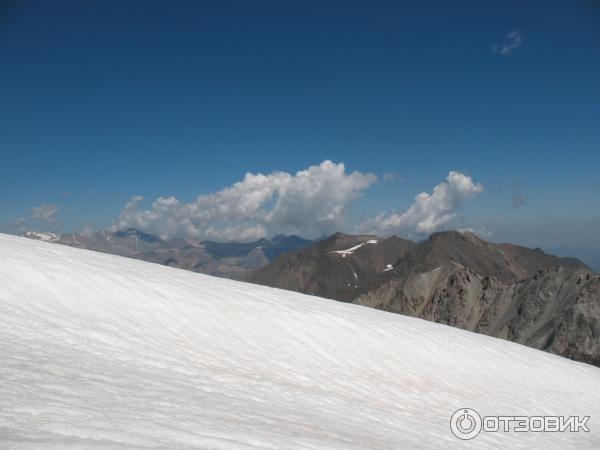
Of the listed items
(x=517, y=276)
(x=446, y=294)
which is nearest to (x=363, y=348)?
(x=446, y=294)

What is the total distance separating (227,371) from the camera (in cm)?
862

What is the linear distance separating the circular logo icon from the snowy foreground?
171 millimetres

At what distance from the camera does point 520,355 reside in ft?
52.4

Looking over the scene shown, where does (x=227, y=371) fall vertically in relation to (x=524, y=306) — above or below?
below

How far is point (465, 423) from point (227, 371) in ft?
16.8

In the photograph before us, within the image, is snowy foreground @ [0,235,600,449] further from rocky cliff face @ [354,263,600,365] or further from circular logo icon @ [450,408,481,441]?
rocky cliff face @ [354,263,600,365]

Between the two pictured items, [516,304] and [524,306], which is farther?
[516,304]

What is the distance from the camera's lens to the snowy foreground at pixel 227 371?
17.3 ft
